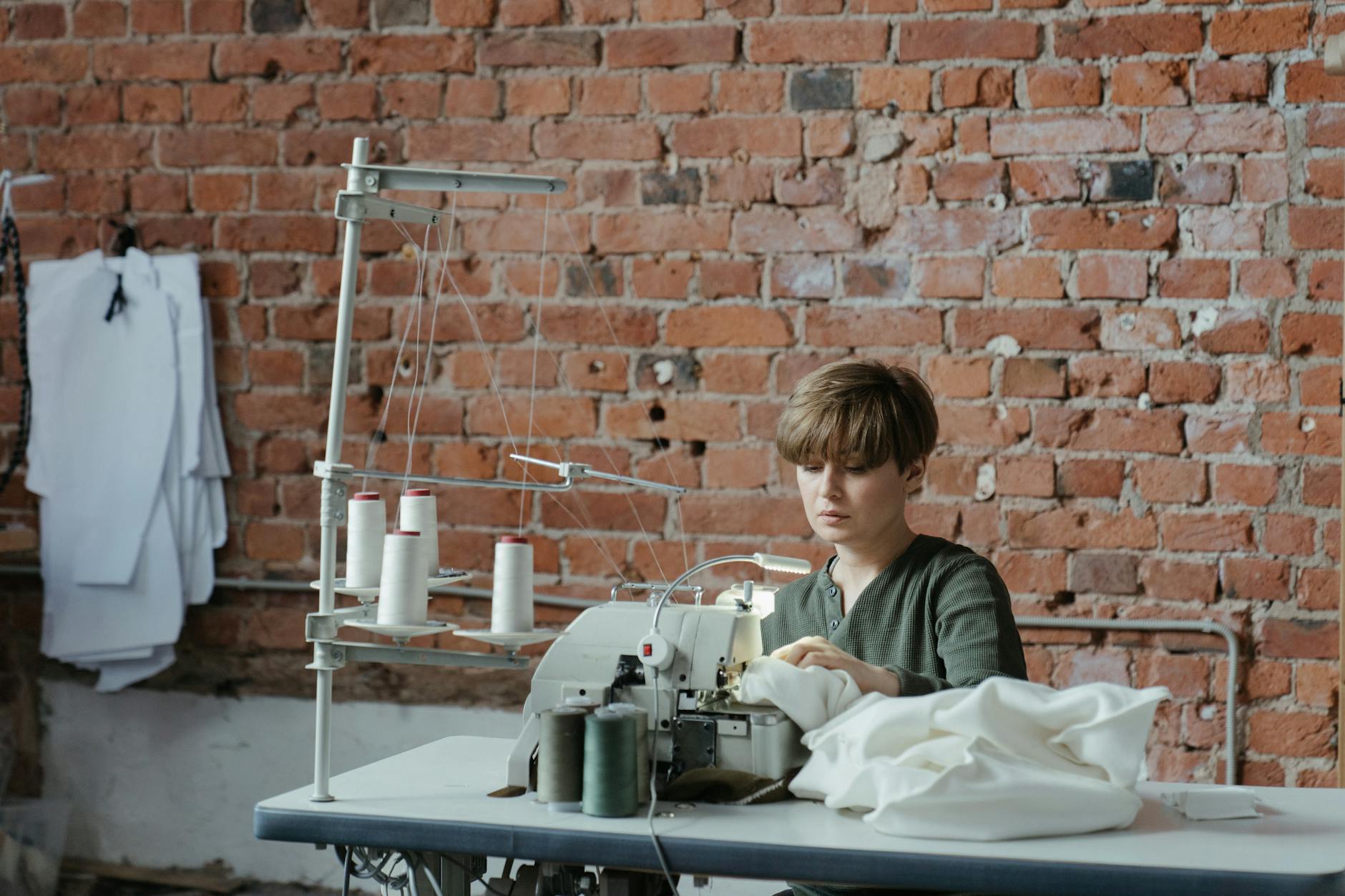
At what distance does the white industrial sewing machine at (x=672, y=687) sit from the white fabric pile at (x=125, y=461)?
1420mm

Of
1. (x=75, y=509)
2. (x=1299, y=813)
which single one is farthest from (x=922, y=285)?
(x=75, y=509)

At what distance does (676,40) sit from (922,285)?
0.69 meters

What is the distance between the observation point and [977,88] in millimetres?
2561

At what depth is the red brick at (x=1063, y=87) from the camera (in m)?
2.51

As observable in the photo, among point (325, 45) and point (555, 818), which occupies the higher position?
point (325, 45)

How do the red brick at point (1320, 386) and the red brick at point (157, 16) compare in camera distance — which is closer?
the red brick at point (1320, 386)

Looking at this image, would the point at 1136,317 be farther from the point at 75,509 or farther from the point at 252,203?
the point at 75,509

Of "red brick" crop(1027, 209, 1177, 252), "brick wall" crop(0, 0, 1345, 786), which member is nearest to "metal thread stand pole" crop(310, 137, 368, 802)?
"brick wall" crop(0, 0, 1345, 786)

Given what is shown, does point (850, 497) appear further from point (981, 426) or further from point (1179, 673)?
point (1179, 673)

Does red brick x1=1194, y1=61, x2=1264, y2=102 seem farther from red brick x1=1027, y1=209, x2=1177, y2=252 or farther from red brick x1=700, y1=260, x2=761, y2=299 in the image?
red brick x1=700, y1=260, x2=761, y2=299

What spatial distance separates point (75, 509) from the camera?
9.39 ft

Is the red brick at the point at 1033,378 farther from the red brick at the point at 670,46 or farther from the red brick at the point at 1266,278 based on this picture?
the red brick at the point at 670,46

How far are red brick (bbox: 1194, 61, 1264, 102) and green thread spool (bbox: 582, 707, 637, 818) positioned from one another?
1673mm

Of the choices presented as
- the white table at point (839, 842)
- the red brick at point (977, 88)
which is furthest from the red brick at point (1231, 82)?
the white table at point (839, 842)
